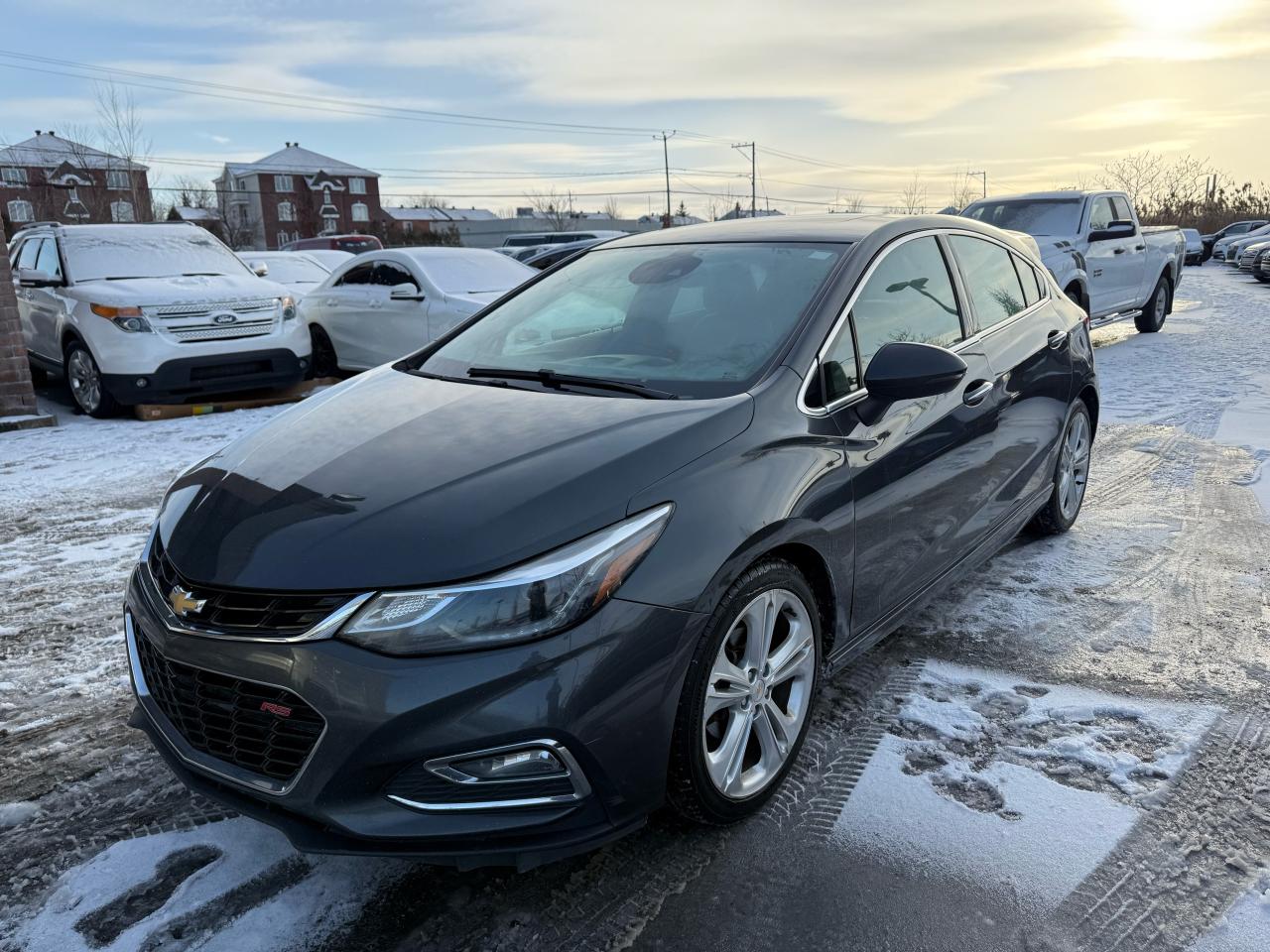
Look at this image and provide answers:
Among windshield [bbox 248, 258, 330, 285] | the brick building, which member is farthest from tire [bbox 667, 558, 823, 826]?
the brick building

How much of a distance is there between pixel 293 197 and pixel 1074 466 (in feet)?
286

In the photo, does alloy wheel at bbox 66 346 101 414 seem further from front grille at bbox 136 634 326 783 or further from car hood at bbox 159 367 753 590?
front grille at bbox 136 634 326 783

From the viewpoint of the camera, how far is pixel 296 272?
15023mm

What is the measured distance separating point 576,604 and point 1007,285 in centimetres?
307

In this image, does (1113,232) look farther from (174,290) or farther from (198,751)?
(198,751)

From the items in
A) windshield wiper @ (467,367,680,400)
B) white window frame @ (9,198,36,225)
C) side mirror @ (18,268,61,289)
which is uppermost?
white window frame @ (9,198,36,225)

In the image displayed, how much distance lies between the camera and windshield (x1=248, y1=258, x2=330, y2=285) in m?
14.8

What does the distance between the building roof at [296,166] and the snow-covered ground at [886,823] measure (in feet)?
282

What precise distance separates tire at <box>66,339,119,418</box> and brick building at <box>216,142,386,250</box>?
73339 mm

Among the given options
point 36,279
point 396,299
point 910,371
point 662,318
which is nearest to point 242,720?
point 662,318

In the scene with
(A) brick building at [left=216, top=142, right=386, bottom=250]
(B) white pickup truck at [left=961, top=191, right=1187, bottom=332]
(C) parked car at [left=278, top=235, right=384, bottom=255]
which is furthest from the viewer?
(A) brick building at [left=216, top=142, right=386, bottom=250]

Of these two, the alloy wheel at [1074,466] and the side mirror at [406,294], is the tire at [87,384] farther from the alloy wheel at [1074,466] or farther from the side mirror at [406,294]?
the alloy wheel at [1074,466]

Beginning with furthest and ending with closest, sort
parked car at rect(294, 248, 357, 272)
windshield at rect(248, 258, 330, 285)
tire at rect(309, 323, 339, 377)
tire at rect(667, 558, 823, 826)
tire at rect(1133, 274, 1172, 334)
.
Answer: parked car at rect(294, 248, 357, 272)
windshield at rect(248, 258, 330, 285)
tire at rect(1133, 274, 1172, 334)
tire at rect(309, 323, 339, 377)
tire at rect(667, 558, 823, 826)

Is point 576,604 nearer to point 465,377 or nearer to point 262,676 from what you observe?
point 262,676
